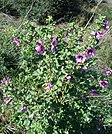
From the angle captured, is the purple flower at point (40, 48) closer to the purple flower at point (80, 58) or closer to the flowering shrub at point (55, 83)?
the flowering shrub at point (55, 83)

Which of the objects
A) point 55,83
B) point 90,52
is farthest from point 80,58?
point 55,83

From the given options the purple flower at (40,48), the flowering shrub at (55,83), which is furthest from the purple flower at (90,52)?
the purple flower at (40,48)

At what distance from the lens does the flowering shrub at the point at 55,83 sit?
212cm

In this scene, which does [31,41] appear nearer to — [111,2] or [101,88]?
[101,88]

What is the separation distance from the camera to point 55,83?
2131 mm

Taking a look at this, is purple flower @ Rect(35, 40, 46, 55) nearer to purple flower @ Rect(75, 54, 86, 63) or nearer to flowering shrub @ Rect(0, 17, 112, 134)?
flowering shrub @ Rect(0, 17, 112, 134)

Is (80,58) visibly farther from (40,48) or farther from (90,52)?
(40,48)

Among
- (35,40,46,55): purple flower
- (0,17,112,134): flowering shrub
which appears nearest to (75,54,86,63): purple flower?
(0,17,112,134): flowering shrub

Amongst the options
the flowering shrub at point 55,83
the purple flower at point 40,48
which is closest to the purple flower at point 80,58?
the flowering shrub at point 55,83

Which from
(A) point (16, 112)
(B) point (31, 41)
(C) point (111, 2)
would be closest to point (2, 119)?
(A) point (16, 112)

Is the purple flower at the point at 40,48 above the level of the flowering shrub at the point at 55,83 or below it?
above

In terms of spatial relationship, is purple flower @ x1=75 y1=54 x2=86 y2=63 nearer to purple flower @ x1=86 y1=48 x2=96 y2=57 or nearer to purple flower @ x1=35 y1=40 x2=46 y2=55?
purple flower @ x1=86 y1=48 x2=96 y2=57

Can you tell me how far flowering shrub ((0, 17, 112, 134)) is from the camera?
6.97ft

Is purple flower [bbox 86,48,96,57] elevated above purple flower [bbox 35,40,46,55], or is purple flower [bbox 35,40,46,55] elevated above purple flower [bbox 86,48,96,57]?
purple flower [bbox 35,40,46,55]
